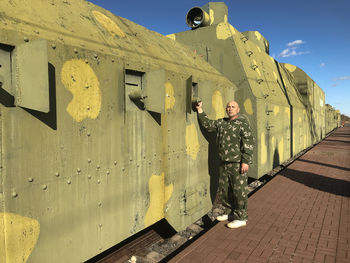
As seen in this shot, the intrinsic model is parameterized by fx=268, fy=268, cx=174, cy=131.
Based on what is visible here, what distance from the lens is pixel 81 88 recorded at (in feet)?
7.21

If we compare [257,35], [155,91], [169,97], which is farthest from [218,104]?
[257,35]

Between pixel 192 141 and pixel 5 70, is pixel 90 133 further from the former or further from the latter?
pixel 192 141

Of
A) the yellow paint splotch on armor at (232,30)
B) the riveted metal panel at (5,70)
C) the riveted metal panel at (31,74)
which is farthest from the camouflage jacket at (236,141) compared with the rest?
the yellow paint splotch on armor at (232,30)


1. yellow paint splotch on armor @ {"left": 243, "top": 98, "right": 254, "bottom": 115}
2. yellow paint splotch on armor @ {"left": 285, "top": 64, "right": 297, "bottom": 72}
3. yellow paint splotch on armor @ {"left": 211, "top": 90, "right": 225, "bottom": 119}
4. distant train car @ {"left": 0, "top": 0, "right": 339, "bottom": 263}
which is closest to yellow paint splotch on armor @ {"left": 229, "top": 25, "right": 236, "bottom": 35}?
yellow paint splotch on armor @ {"left": 243, "top": 98, "right": 254, "bottom": 115}

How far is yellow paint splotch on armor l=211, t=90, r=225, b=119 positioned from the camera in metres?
4.22

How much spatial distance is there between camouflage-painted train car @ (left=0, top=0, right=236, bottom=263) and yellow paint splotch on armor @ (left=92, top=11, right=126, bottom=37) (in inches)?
0.7

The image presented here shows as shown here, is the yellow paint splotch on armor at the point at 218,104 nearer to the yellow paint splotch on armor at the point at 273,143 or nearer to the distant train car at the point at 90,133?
the distant train car at the point at 90,133

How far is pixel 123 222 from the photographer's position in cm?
262

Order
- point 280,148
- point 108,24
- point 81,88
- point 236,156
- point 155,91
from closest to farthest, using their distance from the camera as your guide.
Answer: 1. point 81,88
2. point 155,91
3. point 108,24
4. point 236,156
5. point 280,148

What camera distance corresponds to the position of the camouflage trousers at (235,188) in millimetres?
3512

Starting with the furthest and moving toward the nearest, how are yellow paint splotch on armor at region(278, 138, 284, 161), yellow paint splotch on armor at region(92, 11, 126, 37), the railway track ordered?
yellow paint splotch on armor at region(278, 138, 284, 161), the railway track, yellow paint splotch on armor at region(92, 11, 126, 37)

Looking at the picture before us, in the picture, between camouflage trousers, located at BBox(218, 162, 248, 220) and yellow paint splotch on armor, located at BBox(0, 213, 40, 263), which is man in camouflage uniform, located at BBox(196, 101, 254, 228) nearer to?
camouflage trousers, located at BBox(218, 162, 248, 220)

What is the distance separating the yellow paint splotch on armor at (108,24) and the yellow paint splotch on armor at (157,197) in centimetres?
167

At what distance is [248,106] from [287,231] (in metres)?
2.63
